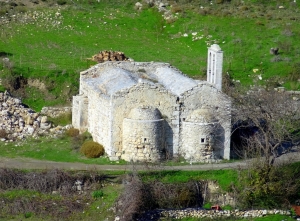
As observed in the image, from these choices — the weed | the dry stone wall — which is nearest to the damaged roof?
the dry stone wall

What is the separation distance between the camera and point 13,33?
58.9 metres

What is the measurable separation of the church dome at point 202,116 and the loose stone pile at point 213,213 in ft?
15.7

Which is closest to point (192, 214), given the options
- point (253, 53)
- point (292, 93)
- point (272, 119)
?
point (272, 119)

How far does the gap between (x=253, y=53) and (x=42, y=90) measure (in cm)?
1491

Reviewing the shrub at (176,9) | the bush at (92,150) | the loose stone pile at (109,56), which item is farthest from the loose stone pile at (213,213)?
the shrub at (176,9)

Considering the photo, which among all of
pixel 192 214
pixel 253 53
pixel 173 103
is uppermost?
pixel 253 53

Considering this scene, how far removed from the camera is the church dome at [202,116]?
37.3 metres

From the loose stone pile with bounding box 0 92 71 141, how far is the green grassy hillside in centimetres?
315

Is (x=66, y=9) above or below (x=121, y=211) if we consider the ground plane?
above

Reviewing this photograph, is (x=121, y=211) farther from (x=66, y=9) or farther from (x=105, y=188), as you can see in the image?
(x=66, y=9)

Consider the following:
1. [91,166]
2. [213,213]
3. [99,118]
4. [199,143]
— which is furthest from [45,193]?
[199,143]

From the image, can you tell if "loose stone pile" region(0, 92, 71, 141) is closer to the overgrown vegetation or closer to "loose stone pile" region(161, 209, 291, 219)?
the overgrown vegetation

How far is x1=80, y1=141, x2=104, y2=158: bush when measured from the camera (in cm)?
3784

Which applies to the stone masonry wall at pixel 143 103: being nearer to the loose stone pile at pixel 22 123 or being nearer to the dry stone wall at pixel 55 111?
the loose stone pile at pixel 22 123
